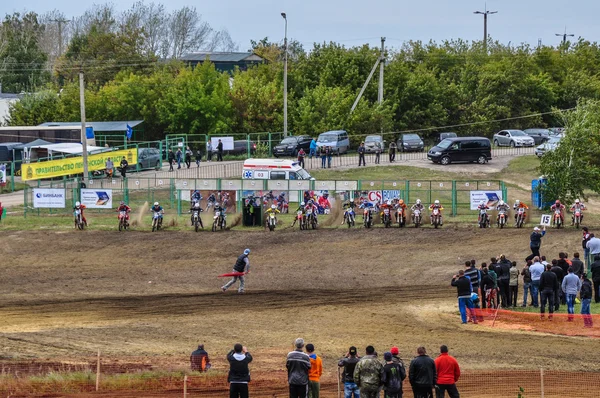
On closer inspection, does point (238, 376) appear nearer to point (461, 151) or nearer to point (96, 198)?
point (96, 198)

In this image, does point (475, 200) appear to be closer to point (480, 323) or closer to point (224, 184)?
point (224, 184)

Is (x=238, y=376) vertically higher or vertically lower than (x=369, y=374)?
lower

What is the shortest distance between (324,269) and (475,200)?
12.3 m

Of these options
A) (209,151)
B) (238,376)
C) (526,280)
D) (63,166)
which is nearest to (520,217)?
(526,280)

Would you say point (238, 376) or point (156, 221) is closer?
point (238, 376)

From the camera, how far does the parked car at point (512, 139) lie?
6788cm

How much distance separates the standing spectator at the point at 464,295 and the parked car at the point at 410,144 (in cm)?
4083

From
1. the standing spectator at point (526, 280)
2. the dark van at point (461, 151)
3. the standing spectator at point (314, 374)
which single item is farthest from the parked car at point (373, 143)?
the standing spectator at point (314, 374)

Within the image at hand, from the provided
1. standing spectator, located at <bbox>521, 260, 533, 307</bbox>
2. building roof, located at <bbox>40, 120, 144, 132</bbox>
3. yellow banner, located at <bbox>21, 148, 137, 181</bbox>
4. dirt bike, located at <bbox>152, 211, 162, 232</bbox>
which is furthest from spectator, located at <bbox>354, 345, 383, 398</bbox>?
building roof, located at <bbox>40, 120, 144, 132</bbox>

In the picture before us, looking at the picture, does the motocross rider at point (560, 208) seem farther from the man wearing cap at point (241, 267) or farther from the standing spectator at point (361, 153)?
the standing spectator at point (361, 153)

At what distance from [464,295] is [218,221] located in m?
17.7

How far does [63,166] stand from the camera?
53.1 meters

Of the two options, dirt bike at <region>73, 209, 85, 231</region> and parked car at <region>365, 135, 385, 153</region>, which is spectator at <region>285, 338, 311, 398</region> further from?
parked car at <region>365, 135, 385, 153</region>

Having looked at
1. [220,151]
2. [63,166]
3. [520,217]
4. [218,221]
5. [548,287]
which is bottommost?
[548,287]
